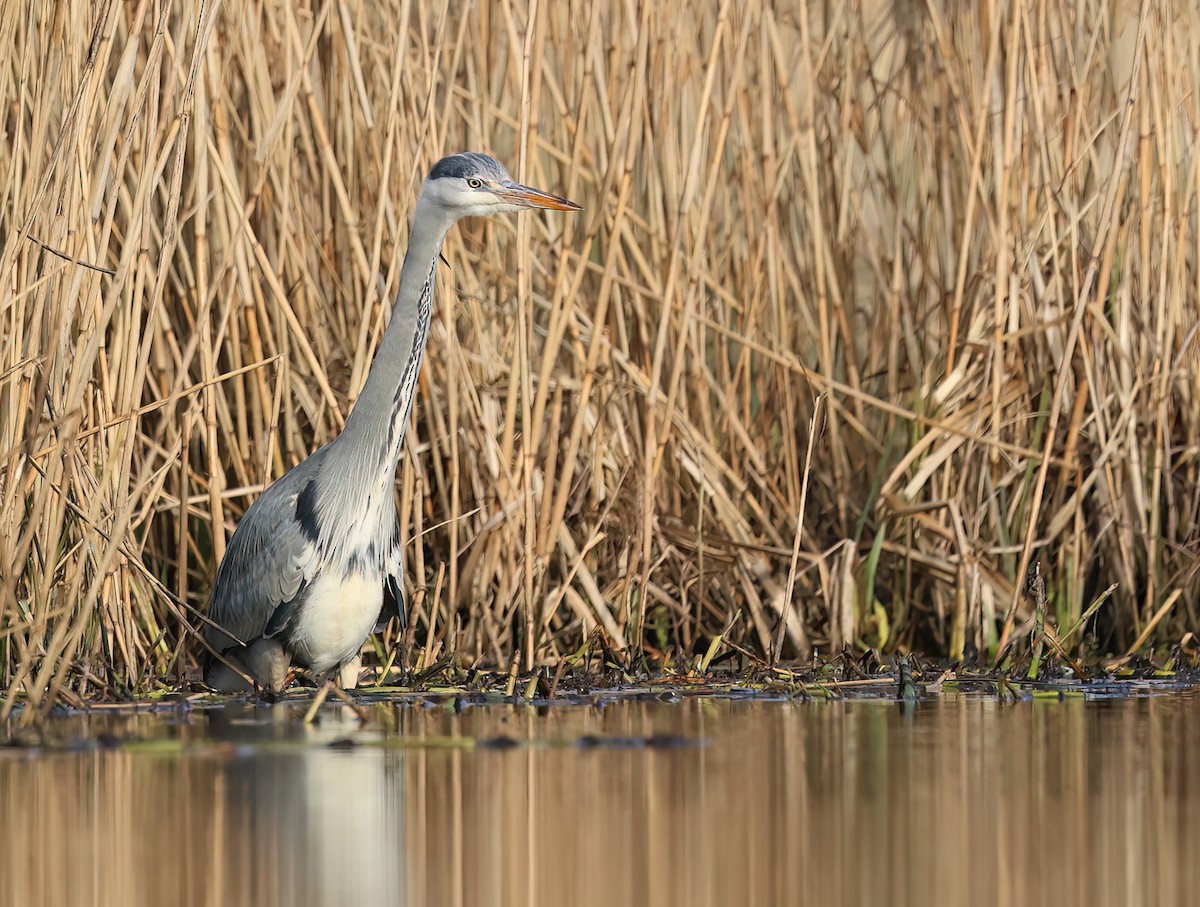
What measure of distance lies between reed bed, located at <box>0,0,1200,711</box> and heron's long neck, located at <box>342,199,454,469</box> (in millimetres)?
241

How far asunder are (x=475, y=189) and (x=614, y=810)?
2.20 metres

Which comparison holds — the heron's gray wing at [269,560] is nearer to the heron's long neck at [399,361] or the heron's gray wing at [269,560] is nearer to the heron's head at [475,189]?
the heron's long neck at [399,361]

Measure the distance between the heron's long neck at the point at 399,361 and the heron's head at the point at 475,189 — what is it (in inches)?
1.8

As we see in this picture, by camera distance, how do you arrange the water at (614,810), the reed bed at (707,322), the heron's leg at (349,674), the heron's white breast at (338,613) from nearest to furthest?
the water at (614,810)
the heron's white breast at (338,613)
the heron's leg at (349,674)
the reed bed at (707,322)

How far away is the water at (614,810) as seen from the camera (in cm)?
247

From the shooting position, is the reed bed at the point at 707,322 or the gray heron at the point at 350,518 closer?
the gray heron at the point at 350,518

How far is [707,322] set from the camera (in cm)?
541

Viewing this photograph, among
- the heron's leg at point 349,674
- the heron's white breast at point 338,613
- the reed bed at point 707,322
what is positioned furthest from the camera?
the reed bed at point 707,322

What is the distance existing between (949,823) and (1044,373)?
3.02m

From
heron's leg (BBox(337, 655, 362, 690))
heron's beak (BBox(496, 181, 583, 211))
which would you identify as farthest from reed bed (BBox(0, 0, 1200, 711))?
heron's leg (BBox(337, 655, 362, 690))

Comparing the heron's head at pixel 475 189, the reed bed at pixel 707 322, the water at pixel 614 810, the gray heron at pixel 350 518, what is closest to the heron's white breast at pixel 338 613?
the gray heron at pixel 350 518

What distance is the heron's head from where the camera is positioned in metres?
4.82

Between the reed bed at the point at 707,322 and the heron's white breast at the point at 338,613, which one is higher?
the reed bed at the point at 707,322

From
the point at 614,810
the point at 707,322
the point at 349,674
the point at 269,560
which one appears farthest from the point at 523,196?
the point at 614,810
